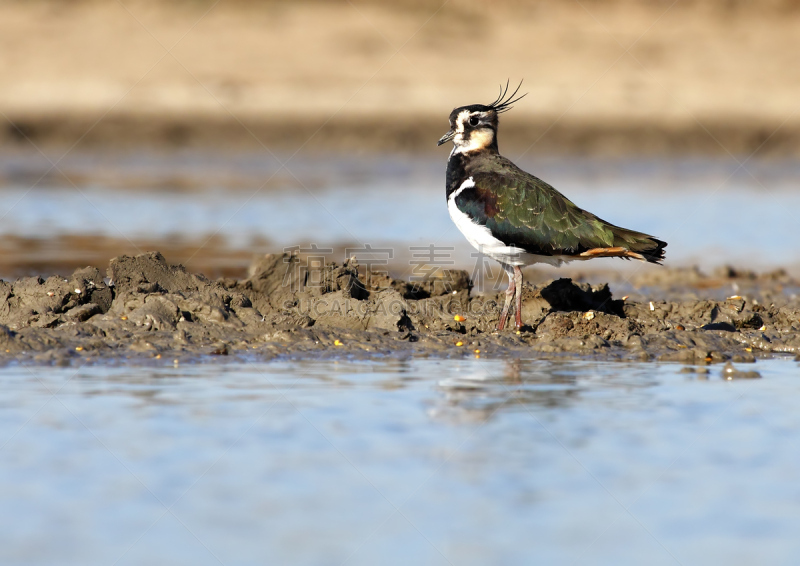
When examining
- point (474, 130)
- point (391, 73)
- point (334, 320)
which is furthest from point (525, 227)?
point (391, 73)

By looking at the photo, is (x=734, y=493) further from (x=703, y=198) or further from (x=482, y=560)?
(x=703, y=198)

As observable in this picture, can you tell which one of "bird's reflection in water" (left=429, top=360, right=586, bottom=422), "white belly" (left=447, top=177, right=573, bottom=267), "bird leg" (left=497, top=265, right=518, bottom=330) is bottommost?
"bird's reflection in water" (left=429, top=360, right=586, bottom=422)

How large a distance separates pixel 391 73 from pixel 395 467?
3326 centimetres

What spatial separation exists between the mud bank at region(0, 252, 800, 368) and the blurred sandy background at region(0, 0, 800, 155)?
23.0 metres

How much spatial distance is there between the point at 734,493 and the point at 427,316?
4.90m

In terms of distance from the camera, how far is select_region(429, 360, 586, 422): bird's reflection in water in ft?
23.9

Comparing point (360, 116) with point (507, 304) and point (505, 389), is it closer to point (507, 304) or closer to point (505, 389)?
point (507, 304)

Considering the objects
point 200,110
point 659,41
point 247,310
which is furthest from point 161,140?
point 247,310

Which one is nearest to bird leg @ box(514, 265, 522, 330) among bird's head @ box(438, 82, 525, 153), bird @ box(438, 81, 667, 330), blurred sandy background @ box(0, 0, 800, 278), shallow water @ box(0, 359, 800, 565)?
bird @ box(438, 81, 667, 330)

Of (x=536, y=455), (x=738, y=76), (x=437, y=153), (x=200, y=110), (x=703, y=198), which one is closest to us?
(x=536, y=455)

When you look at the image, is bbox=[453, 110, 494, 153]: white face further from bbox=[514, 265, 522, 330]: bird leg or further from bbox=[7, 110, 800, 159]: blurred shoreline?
bbox=[7, 110, 800, 159]: blurred shoreline

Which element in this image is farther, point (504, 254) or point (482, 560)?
point (504, 254)

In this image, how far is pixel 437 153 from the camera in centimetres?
3256

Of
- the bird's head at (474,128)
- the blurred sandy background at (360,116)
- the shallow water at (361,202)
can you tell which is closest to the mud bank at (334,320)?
the bird's head at (474,128)
